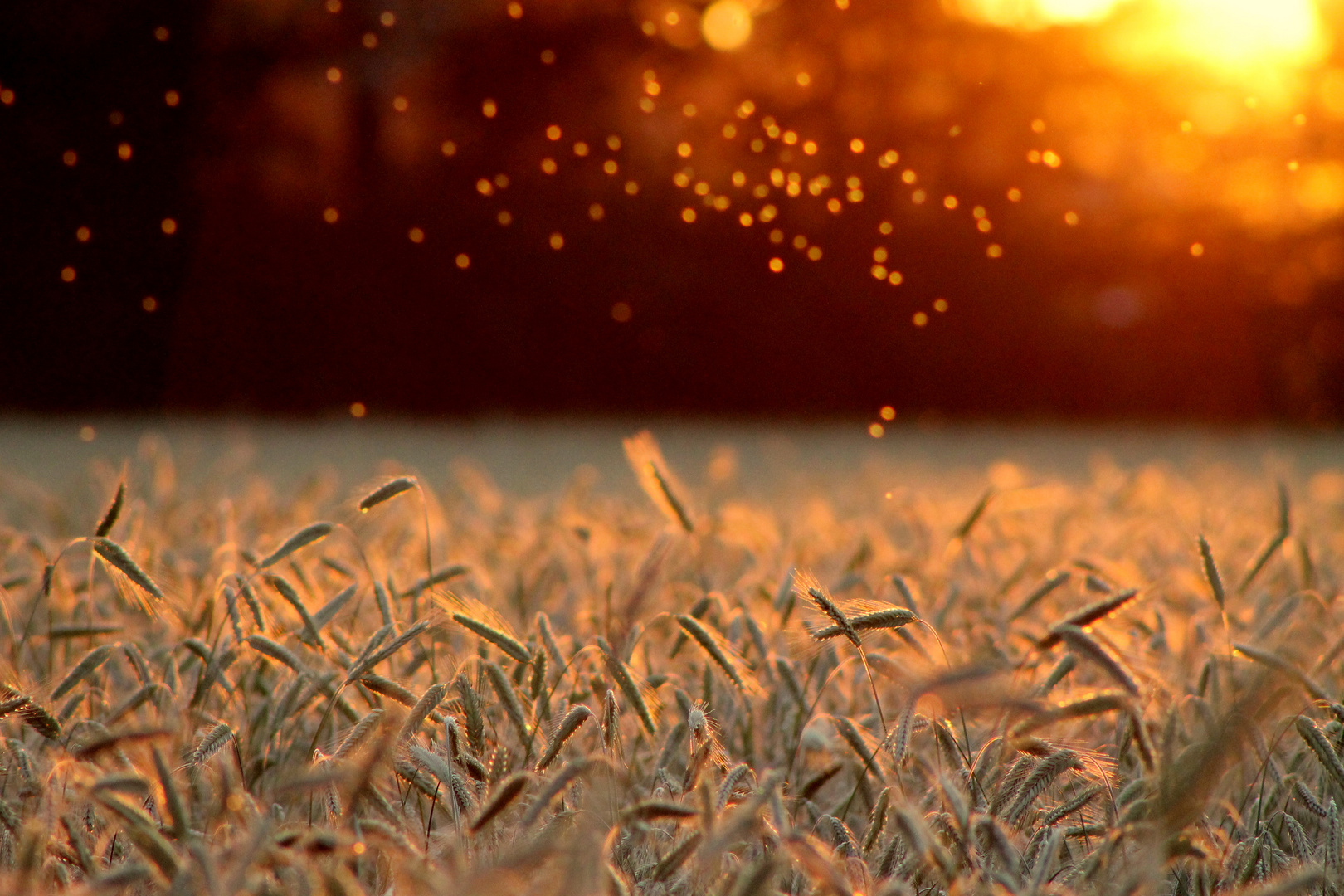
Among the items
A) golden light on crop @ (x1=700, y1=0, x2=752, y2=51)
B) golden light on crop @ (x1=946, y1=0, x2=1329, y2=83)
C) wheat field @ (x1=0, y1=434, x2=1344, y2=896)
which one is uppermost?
golden light on crop @ (x1=700, y1=0, x2=752, y2=51)

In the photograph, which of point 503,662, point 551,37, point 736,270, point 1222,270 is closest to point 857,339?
point 736,270

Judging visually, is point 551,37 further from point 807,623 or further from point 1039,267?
point 807,623

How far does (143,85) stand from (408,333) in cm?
425

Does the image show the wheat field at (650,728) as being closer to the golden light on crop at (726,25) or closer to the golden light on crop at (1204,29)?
the golden light on crop at (1204,29)

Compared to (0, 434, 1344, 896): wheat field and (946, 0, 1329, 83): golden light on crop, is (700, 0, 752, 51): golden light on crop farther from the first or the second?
(0, 434, 1344, 896): wheat field

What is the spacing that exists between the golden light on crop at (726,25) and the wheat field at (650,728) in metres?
5.04

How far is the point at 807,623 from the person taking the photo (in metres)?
1.83

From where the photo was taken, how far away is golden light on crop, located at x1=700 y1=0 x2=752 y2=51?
716 cm

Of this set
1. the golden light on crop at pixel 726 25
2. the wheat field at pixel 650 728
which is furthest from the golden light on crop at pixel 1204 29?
the golden light on crop at pixel 726 25

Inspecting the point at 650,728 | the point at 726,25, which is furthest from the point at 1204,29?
the point at 726,25

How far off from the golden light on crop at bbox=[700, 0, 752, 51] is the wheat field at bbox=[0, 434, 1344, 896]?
504 cm

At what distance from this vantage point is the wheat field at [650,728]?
1.12 metres

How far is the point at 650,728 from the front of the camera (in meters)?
1.48

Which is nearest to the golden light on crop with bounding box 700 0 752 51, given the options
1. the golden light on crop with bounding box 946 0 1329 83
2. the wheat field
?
the golden light on crop with bounding box 946 0 1329 83
